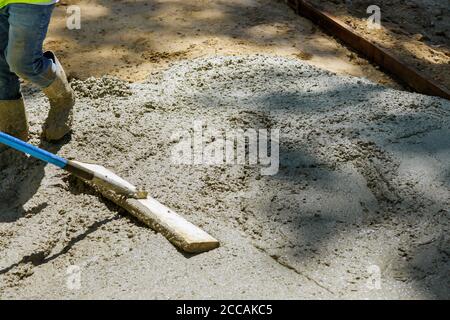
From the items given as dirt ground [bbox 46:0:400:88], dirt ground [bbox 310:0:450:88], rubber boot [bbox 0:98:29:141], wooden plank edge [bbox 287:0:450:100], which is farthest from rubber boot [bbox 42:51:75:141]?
dirt ground [bbox 310:0:450:88]

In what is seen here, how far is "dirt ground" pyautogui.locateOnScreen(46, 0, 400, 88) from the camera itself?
435 centimetres

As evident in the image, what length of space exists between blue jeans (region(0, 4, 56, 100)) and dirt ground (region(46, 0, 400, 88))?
889 mm

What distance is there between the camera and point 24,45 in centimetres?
287

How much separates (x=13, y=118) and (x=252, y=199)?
1331 mm

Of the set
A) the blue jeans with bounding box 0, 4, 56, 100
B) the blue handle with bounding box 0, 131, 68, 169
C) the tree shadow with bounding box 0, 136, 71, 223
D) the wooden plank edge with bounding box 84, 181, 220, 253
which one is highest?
the blue jeans with bounding box 0, 4, 56, 100

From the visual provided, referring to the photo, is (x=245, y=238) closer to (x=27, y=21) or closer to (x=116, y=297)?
(x=116, y=297)

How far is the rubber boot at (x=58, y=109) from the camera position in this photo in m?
3.19

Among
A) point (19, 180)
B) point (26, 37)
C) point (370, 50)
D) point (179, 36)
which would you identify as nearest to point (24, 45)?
point (26, 37)

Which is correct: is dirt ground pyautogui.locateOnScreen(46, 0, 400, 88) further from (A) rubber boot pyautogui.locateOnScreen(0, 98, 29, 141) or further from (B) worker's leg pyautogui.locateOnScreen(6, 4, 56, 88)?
(B) worker's leg pyautogui.locateOnScreen(6, 4, 56, 88)

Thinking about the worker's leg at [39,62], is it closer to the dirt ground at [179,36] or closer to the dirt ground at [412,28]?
the dirt ground at [179,36]

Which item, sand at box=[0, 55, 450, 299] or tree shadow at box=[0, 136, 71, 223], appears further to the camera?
tree shadow at box=[0, 136, 71, 223]

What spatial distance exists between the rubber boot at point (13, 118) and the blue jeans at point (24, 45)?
5cm

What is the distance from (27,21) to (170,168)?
914mm
